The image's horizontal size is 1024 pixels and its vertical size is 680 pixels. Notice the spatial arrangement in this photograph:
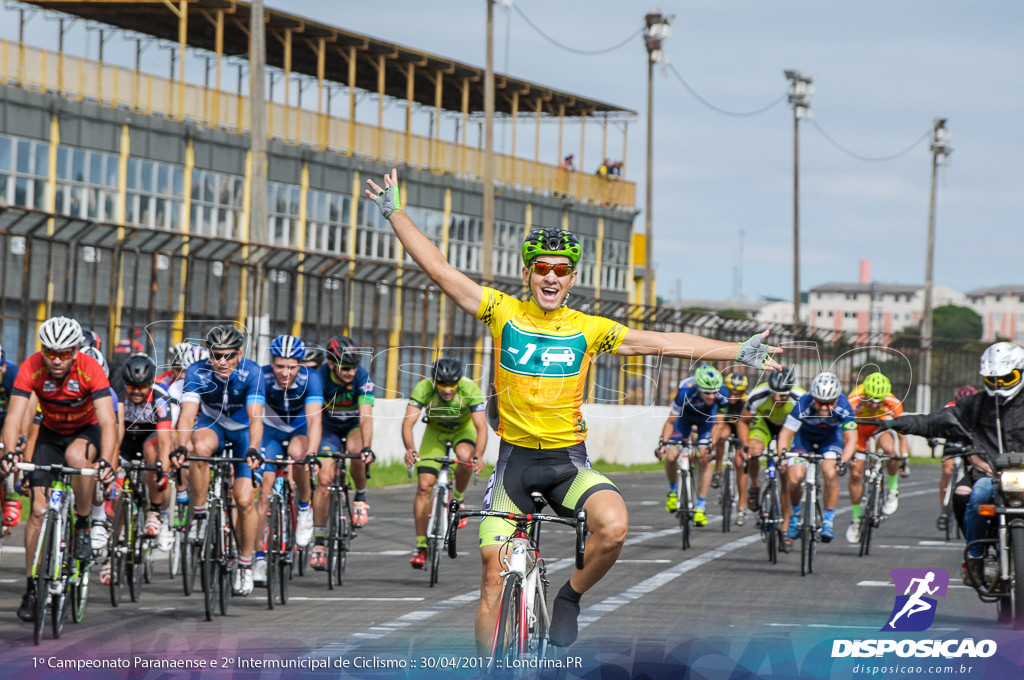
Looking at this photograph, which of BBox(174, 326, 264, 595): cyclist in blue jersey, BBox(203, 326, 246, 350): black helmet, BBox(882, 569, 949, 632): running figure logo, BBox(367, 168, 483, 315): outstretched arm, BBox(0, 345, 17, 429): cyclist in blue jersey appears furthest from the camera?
BBox(0, 345, 17, 429): cyclist in blue jersey

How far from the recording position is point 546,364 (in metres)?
7.54

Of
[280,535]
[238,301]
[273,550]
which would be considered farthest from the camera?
[238,301]

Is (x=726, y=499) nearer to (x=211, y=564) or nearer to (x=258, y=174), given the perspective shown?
(x=258, y=174)

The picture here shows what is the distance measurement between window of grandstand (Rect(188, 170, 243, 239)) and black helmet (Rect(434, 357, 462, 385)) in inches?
1194

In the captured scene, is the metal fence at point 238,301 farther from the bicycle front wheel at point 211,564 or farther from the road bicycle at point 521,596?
the road bicycle at point 521,596

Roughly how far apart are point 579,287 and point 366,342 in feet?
111

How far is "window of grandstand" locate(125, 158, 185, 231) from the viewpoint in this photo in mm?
41438

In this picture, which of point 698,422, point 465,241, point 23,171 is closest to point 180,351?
point 698,422

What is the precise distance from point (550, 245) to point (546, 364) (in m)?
0.56

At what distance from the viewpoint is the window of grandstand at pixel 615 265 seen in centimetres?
6262

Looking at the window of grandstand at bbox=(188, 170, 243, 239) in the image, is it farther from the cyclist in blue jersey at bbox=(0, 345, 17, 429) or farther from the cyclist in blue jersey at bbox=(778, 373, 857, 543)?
the cyclist in blue jersey at bbox=(0, 345, 17, 429)

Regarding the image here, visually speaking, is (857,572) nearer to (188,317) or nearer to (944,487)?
(944,487)

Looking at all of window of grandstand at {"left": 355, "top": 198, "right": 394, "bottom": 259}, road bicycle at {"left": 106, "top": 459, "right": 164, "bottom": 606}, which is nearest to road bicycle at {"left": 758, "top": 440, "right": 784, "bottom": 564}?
road bicycle at {"left": 106, "top": 459, "right": 164, "bottom": 606}

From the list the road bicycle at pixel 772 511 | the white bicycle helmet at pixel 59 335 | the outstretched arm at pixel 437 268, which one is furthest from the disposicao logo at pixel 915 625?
the white bicycle helmet at pixel 59 335
